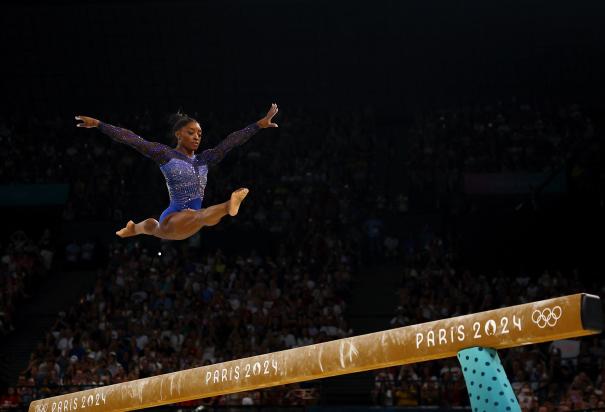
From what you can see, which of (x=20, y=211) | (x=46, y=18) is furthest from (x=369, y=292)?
(x=46, y=18)

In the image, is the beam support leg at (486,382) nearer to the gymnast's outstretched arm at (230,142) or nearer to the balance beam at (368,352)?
the balance beam at (368,352)

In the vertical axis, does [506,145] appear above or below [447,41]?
below

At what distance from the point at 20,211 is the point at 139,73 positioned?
197 inches

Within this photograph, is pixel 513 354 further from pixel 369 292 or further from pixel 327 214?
pixel 327 214

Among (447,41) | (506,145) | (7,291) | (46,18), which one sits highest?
(46,18)

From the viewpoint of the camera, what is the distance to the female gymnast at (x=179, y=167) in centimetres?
755

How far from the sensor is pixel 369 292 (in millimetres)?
17812

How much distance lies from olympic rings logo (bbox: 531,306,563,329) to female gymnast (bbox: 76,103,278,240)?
306 cm

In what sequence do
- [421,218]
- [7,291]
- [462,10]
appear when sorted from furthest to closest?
[462,10]
[421,218]
[7,291]

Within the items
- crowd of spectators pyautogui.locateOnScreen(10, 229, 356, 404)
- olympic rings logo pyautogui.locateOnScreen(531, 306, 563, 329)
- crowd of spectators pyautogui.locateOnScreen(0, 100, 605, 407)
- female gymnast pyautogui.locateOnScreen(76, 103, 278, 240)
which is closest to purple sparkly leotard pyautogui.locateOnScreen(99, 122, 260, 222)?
female gymnast pyautogui.locateOnScreen(76, 103, 278, 240)

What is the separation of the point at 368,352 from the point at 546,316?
1249 millimetres

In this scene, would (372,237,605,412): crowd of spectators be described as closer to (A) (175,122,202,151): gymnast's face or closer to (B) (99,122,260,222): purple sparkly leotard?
(B) (99,122,260,222): purple sparkly leotard

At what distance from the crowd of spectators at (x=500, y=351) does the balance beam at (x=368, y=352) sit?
583 cm

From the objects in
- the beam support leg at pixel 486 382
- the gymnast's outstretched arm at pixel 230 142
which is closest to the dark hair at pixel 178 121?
the gymnast's outstretched arm at pixel 230 142
